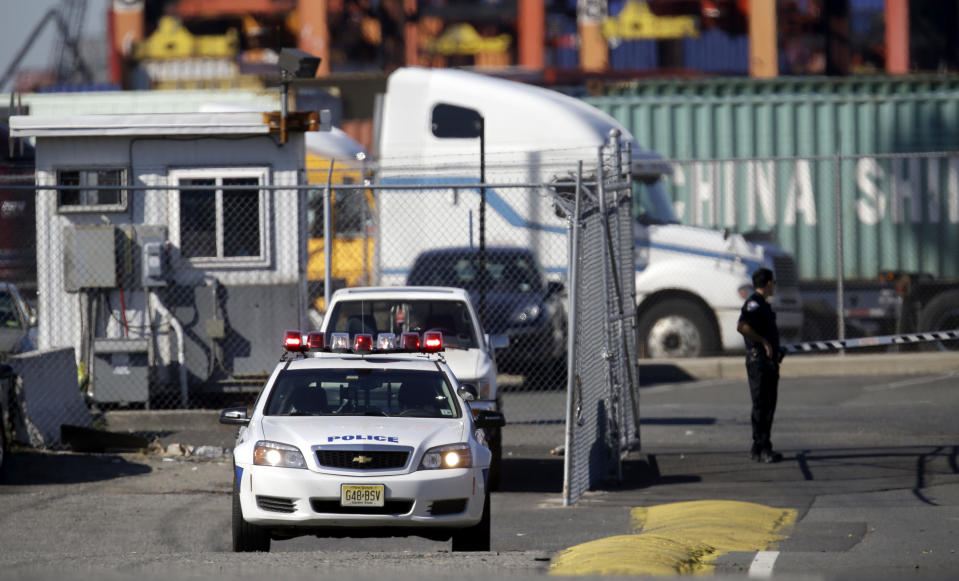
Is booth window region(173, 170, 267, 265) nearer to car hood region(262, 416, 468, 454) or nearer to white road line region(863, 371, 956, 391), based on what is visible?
→ car hood region(262, 416, 468, 454)

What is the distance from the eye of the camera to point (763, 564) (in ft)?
24.4

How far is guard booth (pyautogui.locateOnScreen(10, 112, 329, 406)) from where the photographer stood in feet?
46.0

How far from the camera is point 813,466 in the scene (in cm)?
1203

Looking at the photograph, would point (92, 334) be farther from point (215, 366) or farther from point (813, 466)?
point (813, 466)

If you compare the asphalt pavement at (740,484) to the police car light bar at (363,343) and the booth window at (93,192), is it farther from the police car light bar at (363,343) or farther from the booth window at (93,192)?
the booth window at (93,192)

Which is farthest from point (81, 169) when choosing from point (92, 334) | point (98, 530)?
point (98, 530)

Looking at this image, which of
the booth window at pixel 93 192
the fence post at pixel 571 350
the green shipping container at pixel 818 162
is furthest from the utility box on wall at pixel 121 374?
the green shipping container at pixel 818 162

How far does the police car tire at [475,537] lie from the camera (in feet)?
26.9

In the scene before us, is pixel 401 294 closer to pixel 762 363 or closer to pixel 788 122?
pixel 762 363

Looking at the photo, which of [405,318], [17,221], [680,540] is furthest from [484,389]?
[17,221]

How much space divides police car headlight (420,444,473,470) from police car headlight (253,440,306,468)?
0.72 m

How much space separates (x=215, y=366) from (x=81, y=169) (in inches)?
99.3

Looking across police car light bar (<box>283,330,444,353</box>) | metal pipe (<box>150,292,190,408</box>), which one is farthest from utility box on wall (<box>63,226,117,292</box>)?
police car light bar (<box>283,330,444,353</box>)

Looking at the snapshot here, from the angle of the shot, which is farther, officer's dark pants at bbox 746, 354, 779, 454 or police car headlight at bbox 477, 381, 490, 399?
officer's dark pants at bbox 746, 354, 779, 454
